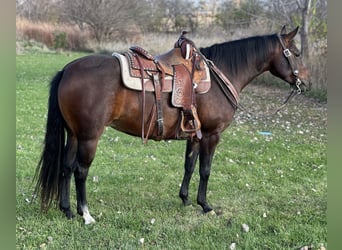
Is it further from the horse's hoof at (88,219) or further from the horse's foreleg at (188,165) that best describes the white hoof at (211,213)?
the horse's hoof at (88,219)

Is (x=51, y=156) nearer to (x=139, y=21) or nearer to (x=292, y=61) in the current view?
(x=292, y=61)

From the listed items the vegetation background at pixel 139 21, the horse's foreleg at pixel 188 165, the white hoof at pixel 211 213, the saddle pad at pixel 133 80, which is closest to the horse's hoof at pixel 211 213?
the white hoof at pixel 211 213

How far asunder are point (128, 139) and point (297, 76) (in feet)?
12.8

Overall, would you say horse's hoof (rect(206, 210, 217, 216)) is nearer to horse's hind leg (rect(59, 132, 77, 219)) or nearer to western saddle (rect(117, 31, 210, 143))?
western saddle (rect(117, 31, 210, 143))

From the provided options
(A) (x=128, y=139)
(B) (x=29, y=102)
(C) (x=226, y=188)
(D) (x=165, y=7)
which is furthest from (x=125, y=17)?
(C) (x=226, y=188)

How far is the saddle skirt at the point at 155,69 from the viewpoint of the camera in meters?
3.65

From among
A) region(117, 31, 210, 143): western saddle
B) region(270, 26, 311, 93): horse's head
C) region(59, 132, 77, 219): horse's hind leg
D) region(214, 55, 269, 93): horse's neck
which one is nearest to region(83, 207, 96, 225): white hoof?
region(59, 132, 77, 219): horse's hind leg

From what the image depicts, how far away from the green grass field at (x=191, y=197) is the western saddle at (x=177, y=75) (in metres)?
0.96

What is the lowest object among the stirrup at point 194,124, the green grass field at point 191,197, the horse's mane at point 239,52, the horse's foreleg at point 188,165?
the green grass field at point 191,197

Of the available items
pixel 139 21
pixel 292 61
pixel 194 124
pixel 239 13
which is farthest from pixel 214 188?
pixel 139 21

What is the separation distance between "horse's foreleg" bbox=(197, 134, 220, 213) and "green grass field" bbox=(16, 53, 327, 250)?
15 cm

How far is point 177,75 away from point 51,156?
1.59 metres

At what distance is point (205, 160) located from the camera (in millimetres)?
4250
